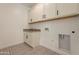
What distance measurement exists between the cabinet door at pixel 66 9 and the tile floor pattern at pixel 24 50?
77 centimetres

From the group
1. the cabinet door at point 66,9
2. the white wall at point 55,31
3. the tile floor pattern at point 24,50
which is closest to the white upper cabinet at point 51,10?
the cabinet door at point 66,9

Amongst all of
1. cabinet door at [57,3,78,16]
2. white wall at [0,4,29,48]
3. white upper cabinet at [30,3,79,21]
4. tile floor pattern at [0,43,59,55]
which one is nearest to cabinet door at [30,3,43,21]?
white upper cabinet at [30,3,79,21]

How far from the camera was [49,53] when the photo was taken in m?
1.77

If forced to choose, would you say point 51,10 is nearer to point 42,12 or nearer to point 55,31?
point 42,12

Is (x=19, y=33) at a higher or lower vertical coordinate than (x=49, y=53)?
higher

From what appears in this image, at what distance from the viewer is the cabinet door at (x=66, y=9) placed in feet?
5.77

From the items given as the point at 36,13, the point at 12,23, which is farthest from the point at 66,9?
the point at 12,23

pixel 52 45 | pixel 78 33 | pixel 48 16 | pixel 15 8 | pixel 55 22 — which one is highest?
pixel 15 8

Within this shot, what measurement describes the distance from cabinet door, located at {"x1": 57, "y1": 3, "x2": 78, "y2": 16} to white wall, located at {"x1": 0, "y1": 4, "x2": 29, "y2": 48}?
64 centimetres

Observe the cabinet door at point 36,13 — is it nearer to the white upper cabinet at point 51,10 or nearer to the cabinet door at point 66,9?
the white upper cabinet at point 51,10
